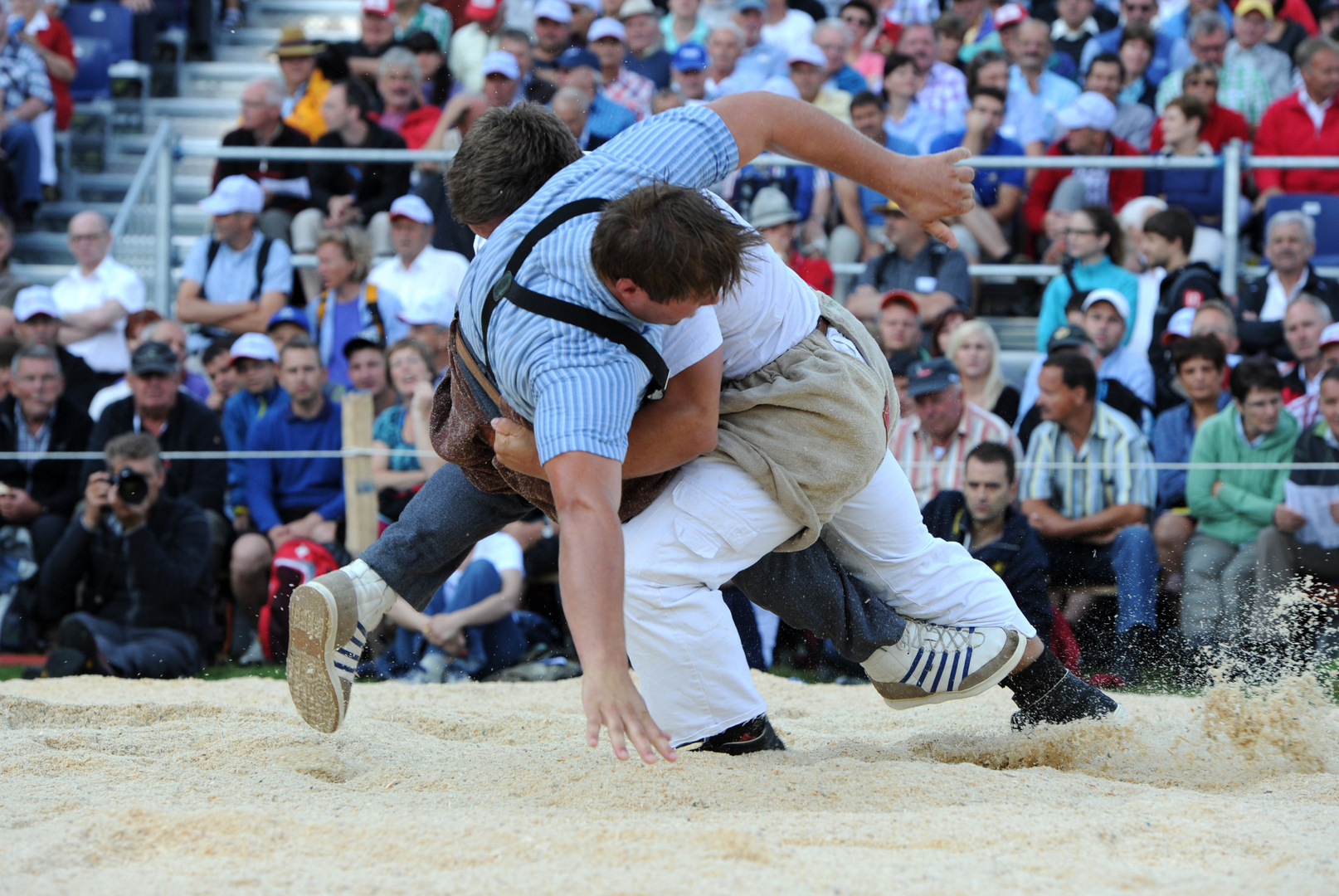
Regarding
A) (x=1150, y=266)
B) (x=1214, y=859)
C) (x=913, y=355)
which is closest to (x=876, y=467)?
(x=1214, y=859)

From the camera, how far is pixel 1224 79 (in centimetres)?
830

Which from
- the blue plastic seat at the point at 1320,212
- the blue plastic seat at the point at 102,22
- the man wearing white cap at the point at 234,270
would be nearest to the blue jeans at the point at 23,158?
the blue plastic seat at the point at 102,22

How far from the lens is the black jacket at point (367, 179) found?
8.12 metres

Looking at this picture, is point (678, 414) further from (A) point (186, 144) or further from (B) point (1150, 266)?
(A) point (186, 144)

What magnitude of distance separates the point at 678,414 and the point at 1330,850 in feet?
4.56

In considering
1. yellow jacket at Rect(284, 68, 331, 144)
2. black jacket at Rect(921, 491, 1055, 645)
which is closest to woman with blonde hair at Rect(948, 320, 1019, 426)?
black jacket at Rect(921, 491, 1055, 645)

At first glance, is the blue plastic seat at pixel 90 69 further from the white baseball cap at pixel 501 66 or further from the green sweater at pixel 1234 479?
the green sweater at pixel 1234 479

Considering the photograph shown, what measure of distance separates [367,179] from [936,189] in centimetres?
553

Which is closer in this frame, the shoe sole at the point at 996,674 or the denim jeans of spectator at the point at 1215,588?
the shoe sole at the point at 996,674

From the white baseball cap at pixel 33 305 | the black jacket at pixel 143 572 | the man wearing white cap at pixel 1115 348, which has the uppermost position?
the man wearing white cap at pixel 1115 348

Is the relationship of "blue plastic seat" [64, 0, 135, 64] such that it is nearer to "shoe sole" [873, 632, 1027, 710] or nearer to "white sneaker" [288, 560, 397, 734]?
"white sneaker" [288, 560, 397, 734]

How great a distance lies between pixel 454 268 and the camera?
293 inches

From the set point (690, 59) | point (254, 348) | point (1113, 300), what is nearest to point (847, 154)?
point (1113, 300)

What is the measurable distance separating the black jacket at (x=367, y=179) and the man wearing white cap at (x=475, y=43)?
879 millimetres
